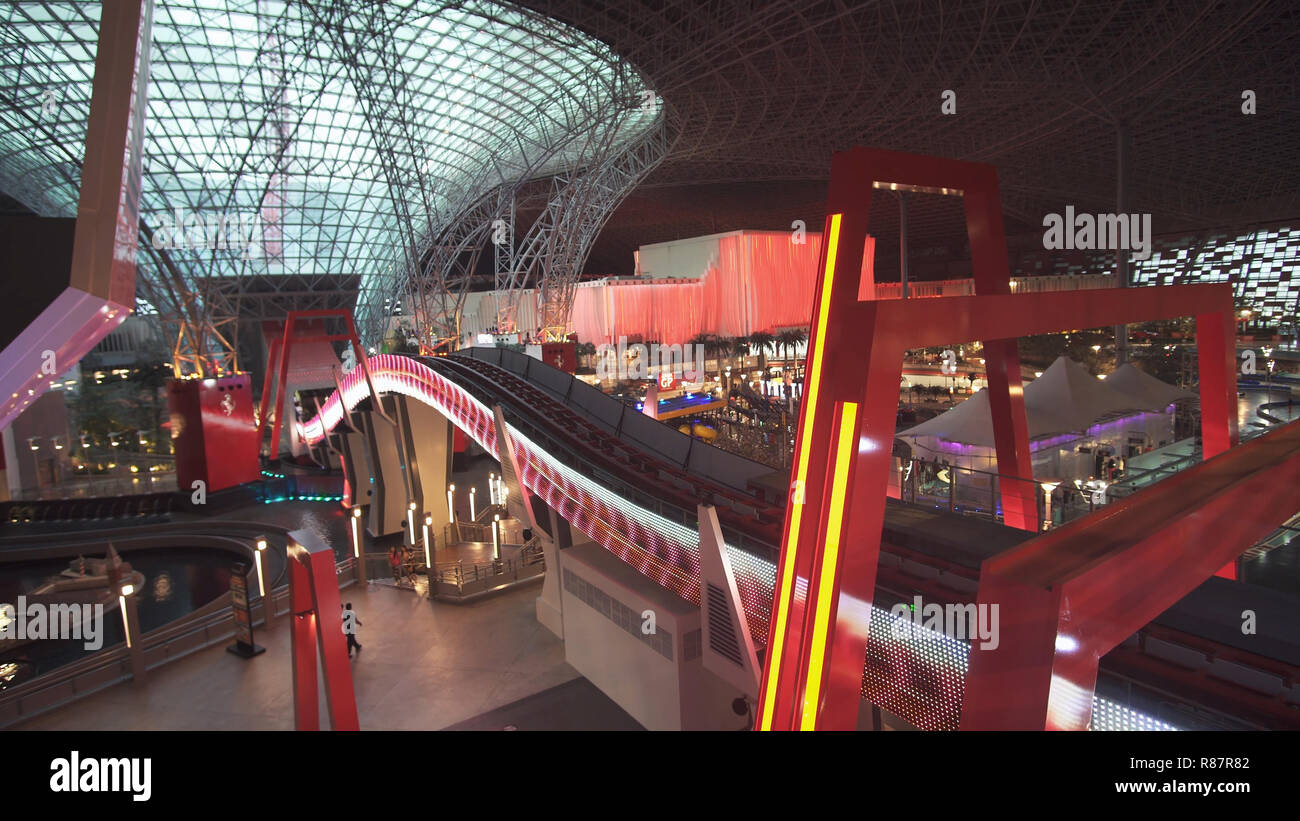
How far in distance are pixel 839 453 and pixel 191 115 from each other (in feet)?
141

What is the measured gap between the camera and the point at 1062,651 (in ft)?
9.66

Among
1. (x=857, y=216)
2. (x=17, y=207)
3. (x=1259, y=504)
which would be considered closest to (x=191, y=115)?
(x=17, y=207)

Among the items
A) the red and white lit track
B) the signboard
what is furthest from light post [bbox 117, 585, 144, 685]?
the red and white lit track

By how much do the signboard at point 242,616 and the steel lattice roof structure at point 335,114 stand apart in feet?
53.7

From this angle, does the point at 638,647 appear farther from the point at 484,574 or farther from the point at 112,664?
the point at 112,664

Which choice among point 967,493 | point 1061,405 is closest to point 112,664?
point 967,493

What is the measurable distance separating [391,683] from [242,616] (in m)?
3.60

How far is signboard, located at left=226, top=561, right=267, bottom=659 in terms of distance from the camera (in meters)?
13.7

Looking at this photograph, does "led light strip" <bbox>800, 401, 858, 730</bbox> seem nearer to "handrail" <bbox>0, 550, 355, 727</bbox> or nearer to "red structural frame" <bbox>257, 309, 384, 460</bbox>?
"handrail" <bbox>0, 550, 355, 727</bbox>

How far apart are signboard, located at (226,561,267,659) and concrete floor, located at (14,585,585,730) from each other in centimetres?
18

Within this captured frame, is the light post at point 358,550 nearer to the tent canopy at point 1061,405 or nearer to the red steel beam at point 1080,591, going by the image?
the tent canopy at point 1061,405

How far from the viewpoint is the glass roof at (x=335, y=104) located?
2722 cm

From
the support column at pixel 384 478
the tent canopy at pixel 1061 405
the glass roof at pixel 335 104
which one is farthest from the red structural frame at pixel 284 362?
the tent canopy at pixel 1061 405

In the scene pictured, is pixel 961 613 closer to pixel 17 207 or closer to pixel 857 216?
pixel 857 216
